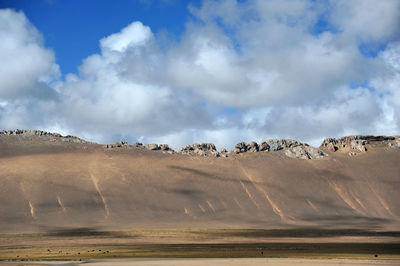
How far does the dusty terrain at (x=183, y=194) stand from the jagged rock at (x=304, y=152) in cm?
332

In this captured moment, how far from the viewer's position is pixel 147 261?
56219 mm

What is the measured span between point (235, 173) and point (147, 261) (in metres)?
113

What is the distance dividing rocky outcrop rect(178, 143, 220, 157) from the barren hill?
1.03 metres

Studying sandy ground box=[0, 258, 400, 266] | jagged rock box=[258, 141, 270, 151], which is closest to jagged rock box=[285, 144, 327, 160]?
jagged rock box=[258, 141, 270, 151]

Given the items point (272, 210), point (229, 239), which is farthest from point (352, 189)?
point (229, 239)

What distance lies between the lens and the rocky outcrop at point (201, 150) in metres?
185

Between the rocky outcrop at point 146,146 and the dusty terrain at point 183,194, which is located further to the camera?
the rocky outcrop at point 146,146

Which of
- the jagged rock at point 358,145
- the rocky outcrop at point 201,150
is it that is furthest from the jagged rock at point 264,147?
the jagged rock at point 358,145

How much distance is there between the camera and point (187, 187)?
155625 millimetres

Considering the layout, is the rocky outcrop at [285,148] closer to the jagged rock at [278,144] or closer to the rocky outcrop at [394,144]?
the jagged rock at [278,144]

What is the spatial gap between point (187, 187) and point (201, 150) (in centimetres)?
3391

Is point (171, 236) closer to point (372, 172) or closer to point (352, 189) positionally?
point (352, 189)

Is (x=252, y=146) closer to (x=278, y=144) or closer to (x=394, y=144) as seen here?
(x=278, y=144)

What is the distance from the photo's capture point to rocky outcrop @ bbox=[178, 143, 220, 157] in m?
185
